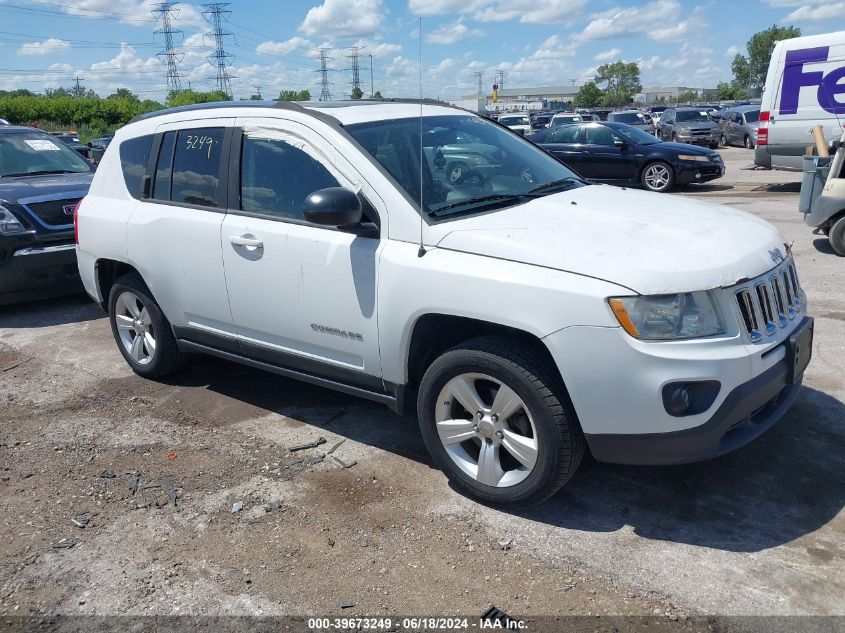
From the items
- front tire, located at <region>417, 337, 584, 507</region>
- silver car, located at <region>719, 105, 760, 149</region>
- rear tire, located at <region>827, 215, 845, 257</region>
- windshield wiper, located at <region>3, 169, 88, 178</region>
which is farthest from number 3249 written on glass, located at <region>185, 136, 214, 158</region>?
silver car, located at <region>719, 105, 760, 149</region>

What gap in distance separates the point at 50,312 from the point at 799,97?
42.4ft

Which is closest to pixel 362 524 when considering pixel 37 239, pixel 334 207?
pixel 334 207

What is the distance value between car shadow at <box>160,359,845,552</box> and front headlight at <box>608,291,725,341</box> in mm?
944

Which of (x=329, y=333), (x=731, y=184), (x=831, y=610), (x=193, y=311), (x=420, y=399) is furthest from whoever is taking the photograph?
(x=731, y=184)

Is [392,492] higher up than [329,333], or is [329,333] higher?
[329,333]

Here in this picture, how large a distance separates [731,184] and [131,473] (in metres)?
16.2

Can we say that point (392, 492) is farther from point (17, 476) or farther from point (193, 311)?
point (17, 476)

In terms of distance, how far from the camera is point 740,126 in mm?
28703

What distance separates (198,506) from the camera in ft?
12.5

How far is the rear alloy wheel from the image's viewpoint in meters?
15.7

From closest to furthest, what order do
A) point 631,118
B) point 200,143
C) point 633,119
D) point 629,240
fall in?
point 629,240, point 200,143, point 633,119, point 631,118

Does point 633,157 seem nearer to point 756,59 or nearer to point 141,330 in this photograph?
point 141,330

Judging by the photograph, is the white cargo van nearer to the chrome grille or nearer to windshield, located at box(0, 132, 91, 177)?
the chrome grille

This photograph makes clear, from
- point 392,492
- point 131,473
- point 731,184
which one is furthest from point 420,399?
point 731,184
